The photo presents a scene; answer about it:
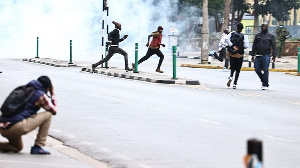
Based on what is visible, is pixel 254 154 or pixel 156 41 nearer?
pixel 254 154

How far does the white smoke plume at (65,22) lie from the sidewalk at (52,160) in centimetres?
4716

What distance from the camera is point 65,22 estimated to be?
6328 centimetres

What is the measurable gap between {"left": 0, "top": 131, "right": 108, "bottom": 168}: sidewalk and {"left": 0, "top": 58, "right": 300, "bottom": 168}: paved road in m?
0.21

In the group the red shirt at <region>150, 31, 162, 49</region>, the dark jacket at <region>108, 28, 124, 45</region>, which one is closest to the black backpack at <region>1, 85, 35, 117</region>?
the dark jacket at <region>108, 28, 124, 45</region>

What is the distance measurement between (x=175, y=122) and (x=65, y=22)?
47995 millimetres

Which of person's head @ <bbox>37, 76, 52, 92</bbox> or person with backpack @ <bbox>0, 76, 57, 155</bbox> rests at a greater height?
person's head @ <bbox>37, 76, 52, 92</bbox>

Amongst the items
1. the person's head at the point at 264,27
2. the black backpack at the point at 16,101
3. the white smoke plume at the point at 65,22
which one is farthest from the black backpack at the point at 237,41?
the white smoke plume at the point at 65,22

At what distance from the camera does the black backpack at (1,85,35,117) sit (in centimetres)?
1105

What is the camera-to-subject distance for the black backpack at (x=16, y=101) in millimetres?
11047

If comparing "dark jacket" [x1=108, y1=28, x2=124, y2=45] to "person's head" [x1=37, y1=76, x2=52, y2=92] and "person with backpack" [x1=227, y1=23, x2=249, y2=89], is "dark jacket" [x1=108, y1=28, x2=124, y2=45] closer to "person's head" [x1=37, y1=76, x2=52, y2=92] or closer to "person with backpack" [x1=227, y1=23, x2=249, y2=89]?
"person with backpack" [x1=227, y1=23, x2=249, y2=89]

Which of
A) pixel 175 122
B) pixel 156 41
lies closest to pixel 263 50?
pixel 156 41

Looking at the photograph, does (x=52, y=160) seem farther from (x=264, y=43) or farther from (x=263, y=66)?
(x=263, y=66)

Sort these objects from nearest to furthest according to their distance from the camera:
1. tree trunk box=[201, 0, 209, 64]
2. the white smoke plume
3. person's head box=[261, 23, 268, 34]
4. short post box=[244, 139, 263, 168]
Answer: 1. short post box=[244, 139, 263, 168]
2. person's head box=[261, 23, 268, 34]
3. tree trunk box=[201, 0, 209, 64]
4. the white smoke plume

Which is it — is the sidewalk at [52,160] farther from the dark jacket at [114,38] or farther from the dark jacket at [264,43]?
the dark jacket at [114,38]
